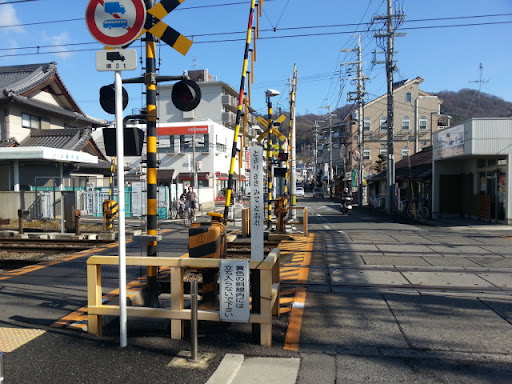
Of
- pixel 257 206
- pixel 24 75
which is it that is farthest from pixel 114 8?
pixel 24 75

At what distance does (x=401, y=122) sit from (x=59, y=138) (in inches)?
1814

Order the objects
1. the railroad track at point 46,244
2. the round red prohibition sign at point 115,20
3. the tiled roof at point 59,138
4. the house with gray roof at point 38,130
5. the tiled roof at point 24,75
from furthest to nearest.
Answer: the tiled roof at point 59,138 < the tiled roof at point 24,75 < the house with gray roof at point 38,130 < the railroad track at point 46,244 < the round red prohibition sign at point 115,20

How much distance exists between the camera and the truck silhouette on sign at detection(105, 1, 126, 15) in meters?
4.39

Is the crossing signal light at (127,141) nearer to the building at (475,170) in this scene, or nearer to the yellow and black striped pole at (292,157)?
the yellow and black striped pole at (292,157)

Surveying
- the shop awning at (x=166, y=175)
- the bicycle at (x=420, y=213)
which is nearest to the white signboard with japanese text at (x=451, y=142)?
the bicycle at (x=420, y=213)

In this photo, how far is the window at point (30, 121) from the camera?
24.5 m

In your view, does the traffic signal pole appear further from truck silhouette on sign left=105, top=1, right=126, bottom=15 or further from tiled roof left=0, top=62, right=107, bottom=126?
tiled roof left=0, top=62, right=107, bottom=126

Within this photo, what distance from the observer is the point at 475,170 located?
19.5 m

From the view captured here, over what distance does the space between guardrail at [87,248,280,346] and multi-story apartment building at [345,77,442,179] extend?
5284cm

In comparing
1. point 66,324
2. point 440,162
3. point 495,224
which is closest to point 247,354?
point 66,324

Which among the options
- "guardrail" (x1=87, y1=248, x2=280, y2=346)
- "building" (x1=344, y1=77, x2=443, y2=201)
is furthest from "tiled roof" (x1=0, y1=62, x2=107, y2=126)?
"building" (x1=344, y1=77, x2=443, y2=201)

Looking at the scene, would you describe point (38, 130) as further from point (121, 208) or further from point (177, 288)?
point (177, 288)

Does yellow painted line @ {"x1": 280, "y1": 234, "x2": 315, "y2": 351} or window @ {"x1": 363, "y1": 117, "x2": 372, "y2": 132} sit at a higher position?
window @ {"x1": 363, "y1": 117, "x2": 372, "y2": 132}

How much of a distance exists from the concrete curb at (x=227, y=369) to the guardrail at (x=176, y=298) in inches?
17.3
